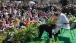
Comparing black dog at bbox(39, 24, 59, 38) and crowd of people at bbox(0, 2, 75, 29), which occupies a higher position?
black dog at bbox(39, 24, 59, 38)

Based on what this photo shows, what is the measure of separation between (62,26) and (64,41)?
0.79 m

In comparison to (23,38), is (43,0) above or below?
below

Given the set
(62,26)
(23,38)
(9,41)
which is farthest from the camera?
(62,26)

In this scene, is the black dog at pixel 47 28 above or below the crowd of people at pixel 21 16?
above

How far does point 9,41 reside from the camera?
913 cm

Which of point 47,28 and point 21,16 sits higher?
point 47,28

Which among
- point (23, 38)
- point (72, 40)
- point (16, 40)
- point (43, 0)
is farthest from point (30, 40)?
point (43, 0)

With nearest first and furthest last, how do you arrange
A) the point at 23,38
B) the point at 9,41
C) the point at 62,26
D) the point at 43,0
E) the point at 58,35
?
the point at 9,41 → the point at 23,38 → the point at 62,26 → the point at 58,35 → the point at 43,0

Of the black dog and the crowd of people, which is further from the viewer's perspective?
the crowd of people

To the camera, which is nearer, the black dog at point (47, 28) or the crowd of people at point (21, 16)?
the black dog at point (47, 28)

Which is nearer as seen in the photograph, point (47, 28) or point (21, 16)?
point (47, 28)

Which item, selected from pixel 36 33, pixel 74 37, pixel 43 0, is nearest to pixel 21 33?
pixel 36 33

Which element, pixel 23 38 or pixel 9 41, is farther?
pixel 23 38

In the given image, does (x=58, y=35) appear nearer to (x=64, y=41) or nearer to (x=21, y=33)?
(x=64, y=41)
